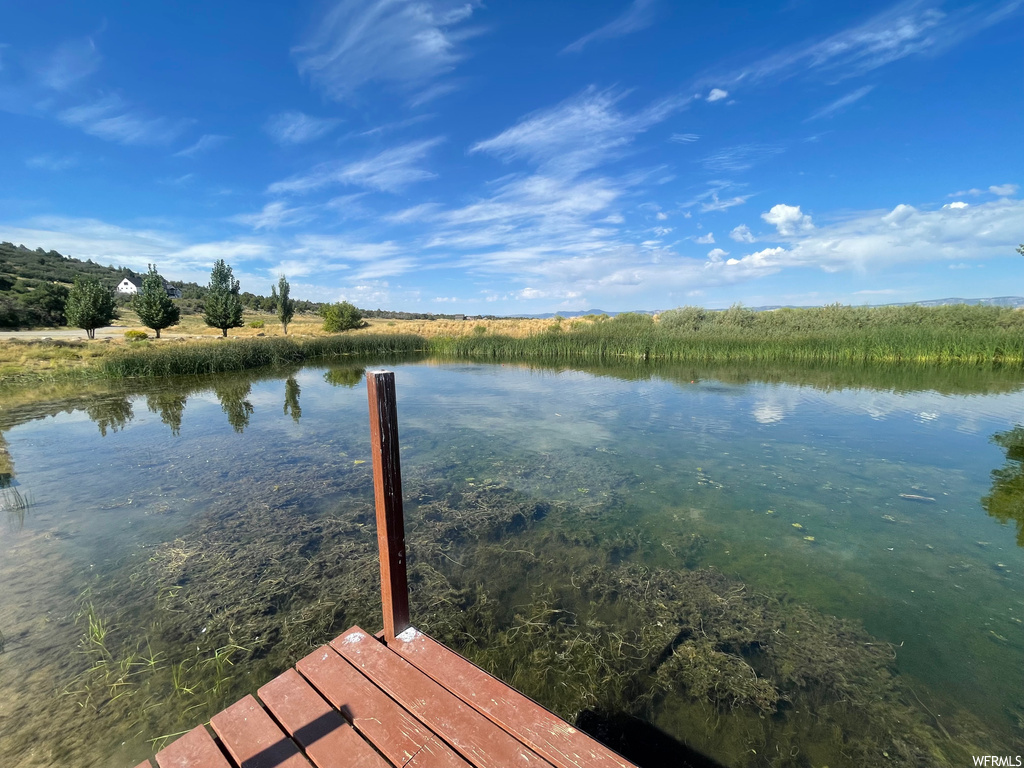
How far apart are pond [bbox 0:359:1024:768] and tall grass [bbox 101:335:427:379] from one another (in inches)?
379

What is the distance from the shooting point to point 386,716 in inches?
64.5

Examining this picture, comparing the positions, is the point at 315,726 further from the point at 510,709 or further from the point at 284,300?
the point at 284,300

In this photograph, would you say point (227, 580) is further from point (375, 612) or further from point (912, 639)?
point (912, 639)

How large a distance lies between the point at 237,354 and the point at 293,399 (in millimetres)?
9103

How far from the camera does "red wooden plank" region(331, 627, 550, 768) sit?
147 cm

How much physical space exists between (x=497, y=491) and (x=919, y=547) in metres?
4.38

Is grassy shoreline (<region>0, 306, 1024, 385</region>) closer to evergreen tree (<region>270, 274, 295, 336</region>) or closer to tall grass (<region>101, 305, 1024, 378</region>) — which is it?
tall grass (<region>101, 305, 1024, 378</region>)

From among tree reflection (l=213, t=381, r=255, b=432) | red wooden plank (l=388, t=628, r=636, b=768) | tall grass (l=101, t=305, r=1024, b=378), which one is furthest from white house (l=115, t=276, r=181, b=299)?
red wooden plank (l=388, t=628, r=636, b=768)

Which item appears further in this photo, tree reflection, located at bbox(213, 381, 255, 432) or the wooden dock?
tree reflection, located at bbox(213, 381, 255, 432)

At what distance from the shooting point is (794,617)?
3.15m

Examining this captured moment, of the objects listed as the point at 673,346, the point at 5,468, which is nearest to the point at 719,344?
the point at 673,346

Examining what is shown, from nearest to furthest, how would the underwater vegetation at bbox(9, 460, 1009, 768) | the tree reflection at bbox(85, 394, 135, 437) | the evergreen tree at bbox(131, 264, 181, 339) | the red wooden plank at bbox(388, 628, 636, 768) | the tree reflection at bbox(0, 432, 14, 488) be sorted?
the red wooden plank at bbox(388, 628, 636, 768)
the underwater vegetation at bbox(9, 460, 1009, 768)
the tree reflection at bbox(0, 432, 14, 488)
the tree reflection at bbox(85, 394, 135, 437)
the evergreen tree at bbox(131, 264, 181, 339)

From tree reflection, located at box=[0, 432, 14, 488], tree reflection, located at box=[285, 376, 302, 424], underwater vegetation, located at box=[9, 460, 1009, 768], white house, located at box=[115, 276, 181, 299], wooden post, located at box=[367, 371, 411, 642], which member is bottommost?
underwater vegetation, located at box=[9, 460, 1009, 768]

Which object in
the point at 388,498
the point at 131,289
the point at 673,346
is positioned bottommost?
the point at 388,498
